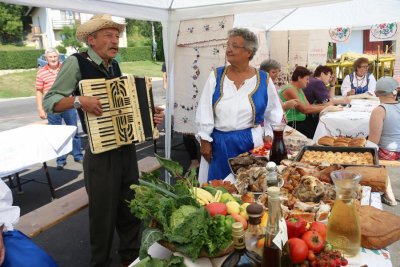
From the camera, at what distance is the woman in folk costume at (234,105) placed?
2.65 metres

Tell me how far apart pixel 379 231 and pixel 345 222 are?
21cm

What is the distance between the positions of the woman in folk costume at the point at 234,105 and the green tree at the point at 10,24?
46918 mm

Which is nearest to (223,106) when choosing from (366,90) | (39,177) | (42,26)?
(39,177)

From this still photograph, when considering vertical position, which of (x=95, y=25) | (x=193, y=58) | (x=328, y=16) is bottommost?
(x=193, y=58)

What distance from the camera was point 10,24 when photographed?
41.8 m

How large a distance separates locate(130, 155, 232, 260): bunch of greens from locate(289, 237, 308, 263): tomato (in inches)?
8.6

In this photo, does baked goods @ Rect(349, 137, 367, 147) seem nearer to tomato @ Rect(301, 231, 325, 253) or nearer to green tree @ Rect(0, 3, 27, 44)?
tomato @ Rect(301, 231, 325, 253)

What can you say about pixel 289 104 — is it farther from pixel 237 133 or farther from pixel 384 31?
pixel 384 31

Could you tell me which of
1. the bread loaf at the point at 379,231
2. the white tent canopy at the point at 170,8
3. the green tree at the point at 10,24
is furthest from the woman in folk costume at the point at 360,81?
the green tree at the point at 10,24

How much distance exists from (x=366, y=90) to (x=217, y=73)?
574 cm

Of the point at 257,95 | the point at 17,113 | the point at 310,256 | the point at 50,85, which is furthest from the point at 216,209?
the point at 17,113

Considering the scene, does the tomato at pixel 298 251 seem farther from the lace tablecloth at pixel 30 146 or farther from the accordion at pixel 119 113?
the lace tablecloth at pixel 30 146

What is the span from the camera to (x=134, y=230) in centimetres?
285

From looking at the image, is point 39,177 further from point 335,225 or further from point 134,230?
point 335,225
